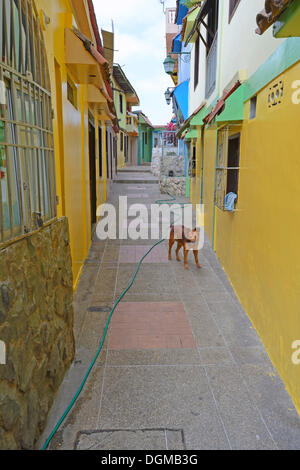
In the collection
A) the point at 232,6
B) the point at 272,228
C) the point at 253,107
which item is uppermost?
the point at 232,6

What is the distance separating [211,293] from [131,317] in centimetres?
152

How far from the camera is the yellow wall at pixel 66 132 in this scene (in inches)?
153

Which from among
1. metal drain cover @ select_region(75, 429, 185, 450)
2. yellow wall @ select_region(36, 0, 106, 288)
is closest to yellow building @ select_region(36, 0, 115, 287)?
yellow wall @ select_region(36, 0, 106, 288)

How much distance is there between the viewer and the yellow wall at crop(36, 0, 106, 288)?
3.88 metres

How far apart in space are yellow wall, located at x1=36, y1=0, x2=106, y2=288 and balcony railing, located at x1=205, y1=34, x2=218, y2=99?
10.1ft

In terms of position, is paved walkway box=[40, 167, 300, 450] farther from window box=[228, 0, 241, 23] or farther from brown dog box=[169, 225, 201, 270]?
window box=[228, 0, 241, 23]

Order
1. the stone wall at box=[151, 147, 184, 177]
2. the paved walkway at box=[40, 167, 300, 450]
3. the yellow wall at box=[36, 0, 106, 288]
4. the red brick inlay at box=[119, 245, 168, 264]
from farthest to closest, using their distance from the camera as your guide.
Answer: the stone wall at box=[151, 147, 184, 177] < the red brick inlay at box=[119, 245, 168, 264] < the yellow wall at box=[36, 0, 106, 288] < the paved walkway at box=[40, 167, 300, 450]

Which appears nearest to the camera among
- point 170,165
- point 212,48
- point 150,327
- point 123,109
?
point 150,327

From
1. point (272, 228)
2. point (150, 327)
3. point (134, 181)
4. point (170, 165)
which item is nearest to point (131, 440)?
point (150, 327)

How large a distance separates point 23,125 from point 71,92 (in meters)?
3.13

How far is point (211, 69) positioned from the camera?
26.5 feet

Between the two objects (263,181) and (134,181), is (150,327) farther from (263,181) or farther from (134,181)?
(134,181)
